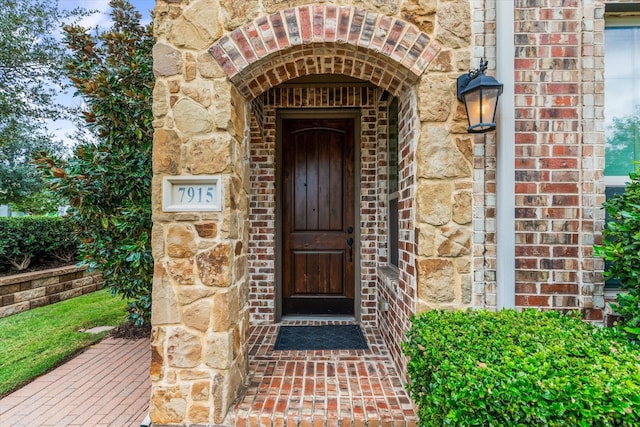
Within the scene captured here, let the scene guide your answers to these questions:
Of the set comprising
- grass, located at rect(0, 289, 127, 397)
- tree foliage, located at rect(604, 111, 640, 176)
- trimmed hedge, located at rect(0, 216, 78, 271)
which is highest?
tree foliage, located at rect(604, 111, 640, 176)

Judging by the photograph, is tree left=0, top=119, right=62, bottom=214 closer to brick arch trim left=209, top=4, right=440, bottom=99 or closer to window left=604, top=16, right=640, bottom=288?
brick arch trim left=209, top=4, right=440, bottom=99

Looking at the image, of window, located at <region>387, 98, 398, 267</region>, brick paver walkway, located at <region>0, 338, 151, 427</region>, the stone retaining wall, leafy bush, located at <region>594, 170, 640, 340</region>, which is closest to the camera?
leafy bush, located at <region>594, 170, 640, 340</region>

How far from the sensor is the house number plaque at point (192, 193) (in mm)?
2033

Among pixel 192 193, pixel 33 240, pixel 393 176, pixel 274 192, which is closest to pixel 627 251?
pixel 393 176

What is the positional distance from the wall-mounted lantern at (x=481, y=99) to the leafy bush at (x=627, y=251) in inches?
32.7

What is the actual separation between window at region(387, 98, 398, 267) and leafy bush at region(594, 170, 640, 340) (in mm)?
1638

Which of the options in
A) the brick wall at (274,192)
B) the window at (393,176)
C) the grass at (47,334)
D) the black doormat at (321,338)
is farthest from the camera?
the brick wall at (274,192)

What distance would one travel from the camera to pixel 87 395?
7.97 ft

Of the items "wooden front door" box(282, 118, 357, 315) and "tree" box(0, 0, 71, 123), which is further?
"tree" box(0, 0, 71, 123)

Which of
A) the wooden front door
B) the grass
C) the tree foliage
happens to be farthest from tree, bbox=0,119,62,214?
the tree foliage

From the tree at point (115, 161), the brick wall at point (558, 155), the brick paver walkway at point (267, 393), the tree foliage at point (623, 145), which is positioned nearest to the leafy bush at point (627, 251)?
the brick wall at point (558, 155)

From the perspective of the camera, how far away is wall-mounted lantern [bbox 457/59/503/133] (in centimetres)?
183

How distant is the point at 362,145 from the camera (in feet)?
11.7

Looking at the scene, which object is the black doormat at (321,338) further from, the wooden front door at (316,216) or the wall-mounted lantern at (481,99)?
the wall-mounted lantern at (481,99)
